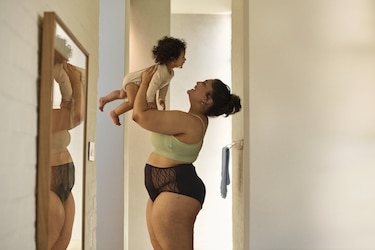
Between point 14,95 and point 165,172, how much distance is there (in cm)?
166

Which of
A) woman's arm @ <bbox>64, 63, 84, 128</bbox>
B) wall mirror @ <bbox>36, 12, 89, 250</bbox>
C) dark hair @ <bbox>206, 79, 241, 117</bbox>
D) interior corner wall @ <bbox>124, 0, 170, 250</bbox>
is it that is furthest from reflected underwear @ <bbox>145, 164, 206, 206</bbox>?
interior corner wall @ <bbox>124, 0, 170, 250</bbox>

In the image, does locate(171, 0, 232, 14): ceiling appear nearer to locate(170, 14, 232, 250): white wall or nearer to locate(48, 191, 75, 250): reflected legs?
locate(170, 14, 232, 250): white wall

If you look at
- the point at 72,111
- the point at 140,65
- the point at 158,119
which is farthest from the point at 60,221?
the point at 140,65

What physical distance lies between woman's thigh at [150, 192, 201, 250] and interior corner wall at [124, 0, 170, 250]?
169cm

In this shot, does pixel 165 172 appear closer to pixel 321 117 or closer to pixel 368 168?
pixel 321 117

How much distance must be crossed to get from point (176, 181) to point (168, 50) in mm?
720

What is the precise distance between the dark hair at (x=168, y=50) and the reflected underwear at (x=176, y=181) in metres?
0.60

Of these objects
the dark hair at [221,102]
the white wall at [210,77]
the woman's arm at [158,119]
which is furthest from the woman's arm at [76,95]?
the white wall at [210,77]

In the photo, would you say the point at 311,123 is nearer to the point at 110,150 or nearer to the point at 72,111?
the point at 72,111

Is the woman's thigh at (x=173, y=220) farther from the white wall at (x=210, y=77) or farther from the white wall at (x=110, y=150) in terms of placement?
the white wall at (x=210, y=77)

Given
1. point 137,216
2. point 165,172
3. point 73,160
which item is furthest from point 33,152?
point 137,216

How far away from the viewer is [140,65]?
4586 millimetres

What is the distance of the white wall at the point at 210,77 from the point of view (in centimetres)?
532

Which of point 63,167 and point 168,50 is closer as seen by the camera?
point 63,167
